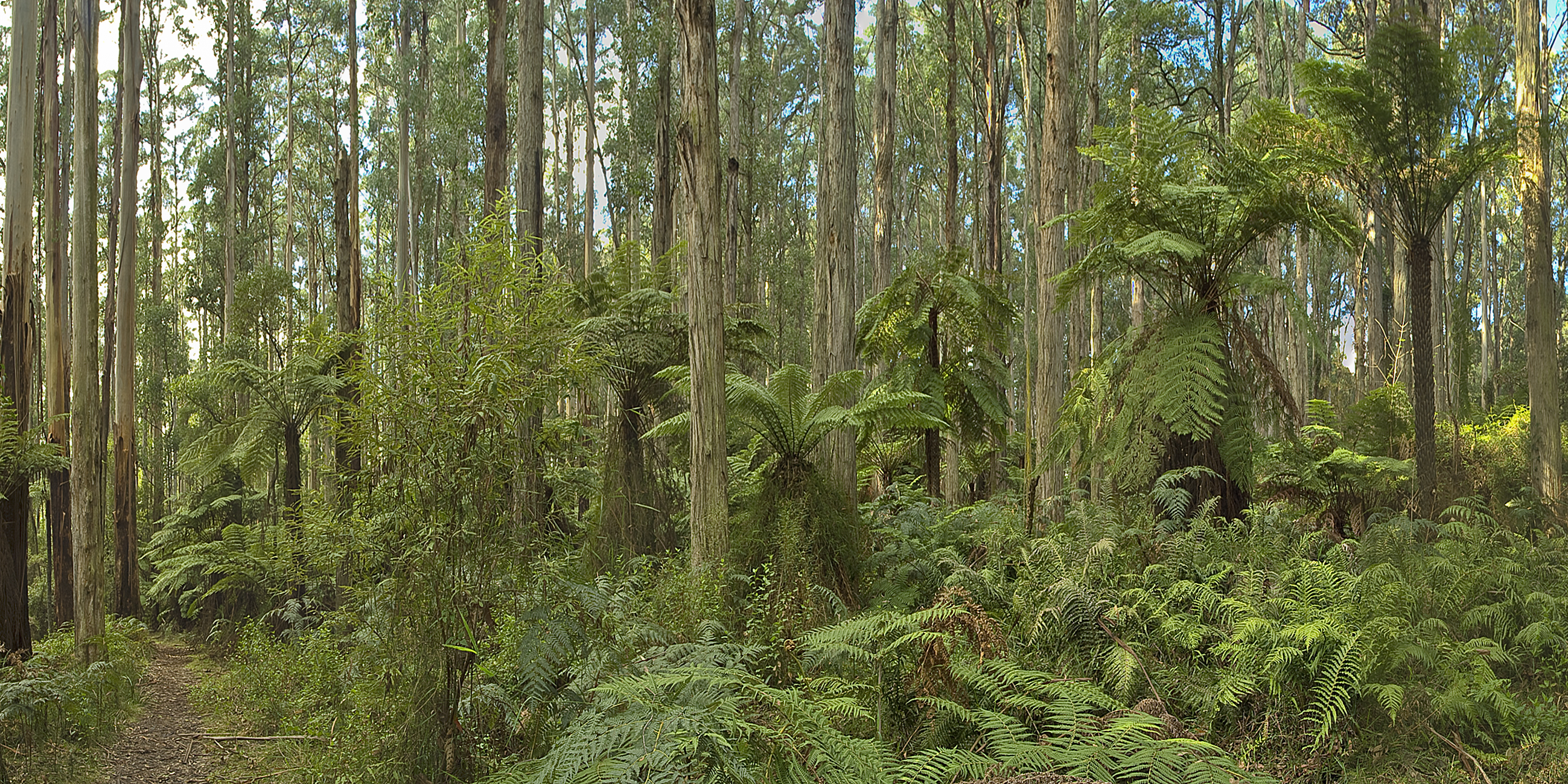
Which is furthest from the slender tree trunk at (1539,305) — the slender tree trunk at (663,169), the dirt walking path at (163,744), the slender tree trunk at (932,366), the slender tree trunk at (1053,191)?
the dirt walking path at (163,744)

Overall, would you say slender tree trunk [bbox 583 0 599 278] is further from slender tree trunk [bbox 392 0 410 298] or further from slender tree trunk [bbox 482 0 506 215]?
slender tree trunk [bbox 482 0 506 215]

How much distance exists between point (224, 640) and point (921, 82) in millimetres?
23595

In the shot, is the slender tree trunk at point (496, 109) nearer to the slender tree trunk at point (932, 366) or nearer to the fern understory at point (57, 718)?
the slender tree trunk at point (932, 366)

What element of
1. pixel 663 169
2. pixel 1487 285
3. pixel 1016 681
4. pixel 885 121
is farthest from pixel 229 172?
pixel 1487 285

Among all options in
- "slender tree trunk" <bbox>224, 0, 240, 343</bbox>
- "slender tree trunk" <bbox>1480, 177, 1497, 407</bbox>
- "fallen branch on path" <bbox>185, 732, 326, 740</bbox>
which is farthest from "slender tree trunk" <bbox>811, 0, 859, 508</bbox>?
"slender tree trunk" <bbox>1480, 177, 1497, 407</bbox>

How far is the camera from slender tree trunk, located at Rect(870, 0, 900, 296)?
1113 cm

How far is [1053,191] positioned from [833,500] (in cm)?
362

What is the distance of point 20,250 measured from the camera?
288 inches

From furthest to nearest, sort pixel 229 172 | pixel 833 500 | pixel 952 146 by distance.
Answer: pixel 229 172 < pixel 952 146 < pixel 833 500

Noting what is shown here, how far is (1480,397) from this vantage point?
19.5 m

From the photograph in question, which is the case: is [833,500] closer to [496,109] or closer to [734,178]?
[496,109]

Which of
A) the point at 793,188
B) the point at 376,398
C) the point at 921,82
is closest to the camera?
the point at 376,398

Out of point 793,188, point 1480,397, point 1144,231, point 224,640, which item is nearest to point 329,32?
point 793,188

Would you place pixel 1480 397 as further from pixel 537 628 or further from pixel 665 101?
pixel 537 628
